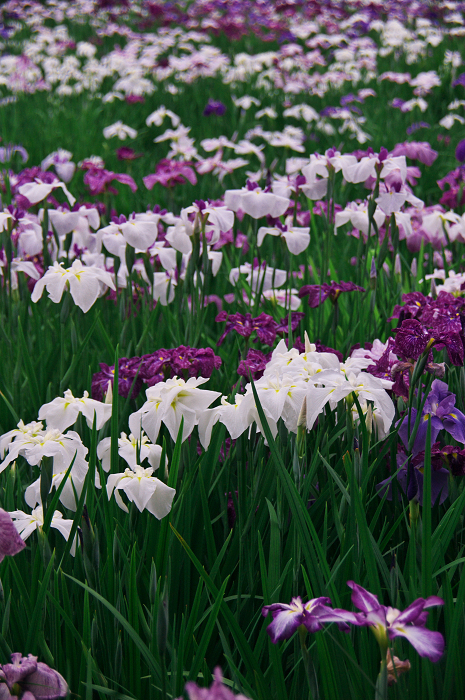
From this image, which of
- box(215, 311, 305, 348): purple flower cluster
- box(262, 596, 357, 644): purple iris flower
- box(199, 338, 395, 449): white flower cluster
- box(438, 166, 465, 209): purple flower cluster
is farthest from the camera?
box(438, 166, 465, 209): purple flower cluster

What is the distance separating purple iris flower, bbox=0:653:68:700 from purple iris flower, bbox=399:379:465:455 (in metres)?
0.97

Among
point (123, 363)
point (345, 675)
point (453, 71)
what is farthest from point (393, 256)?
point (453, 71)

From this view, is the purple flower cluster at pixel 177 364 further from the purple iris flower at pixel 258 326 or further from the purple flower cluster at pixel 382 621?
the purple flower cluster at pixel 382 621

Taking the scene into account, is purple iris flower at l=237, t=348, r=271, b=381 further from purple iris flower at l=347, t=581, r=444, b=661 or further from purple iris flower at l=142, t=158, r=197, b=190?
purple iris flower at l=142, t=158, r=197, b=190

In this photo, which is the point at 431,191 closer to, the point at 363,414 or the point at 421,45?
the point at 363,414

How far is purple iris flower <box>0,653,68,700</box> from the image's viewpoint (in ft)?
3.08

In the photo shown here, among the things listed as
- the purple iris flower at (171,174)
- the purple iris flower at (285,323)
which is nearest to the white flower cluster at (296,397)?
the purple iris flower at (285,323)

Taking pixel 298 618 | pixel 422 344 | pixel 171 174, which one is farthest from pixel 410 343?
pixel 171 174

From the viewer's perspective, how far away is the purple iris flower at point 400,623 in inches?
31.6

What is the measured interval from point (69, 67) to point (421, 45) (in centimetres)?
547

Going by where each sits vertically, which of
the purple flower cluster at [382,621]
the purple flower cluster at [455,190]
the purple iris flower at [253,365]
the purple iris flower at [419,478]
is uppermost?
the purple flower cluster at [455,190]

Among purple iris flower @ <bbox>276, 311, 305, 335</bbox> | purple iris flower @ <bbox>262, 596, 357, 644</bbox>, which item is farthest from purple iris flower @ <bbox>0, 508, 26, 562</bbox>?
purple iris flower @ <bbox>276, 311, 305, 335</bbox>

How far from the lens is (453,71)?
7926 millimetres

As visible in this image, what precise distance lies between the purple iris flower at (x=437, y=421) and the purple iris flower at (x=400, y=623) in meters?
0.73
